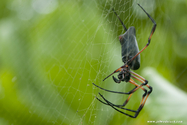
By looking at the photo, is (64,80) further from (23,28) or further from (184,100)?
(184,100)

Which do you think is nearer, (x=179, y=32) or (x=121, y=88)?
(x=121, y=88)

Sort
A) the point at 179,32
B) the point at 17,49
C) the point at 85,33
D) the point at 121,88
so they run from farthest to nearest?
the point at 179,32 → the point at 121,88 → the point at 85,33 → the point at 17,49

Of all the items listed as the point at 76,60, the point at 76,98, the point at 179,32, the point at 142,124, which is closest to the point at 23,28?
the point at 76,60

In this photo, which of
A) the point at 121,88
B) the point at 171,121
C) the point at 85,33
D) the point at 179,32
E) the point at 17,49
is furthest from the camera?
the point at 179,32

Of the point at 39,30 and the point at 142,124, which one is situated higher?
the point at 39,30

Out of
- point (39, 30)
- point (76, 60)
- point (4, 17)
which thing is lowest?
point (76, 60)

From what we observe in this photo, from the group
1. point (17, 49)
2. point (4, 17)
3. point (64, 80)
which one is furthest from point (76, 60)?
point (4, 17)

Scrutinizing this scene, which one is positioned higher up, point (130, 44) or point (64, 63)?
point (64, 63)

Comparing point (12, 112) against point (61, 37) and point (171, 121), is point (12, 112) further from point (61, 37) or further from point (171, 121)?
point (171, 121)
